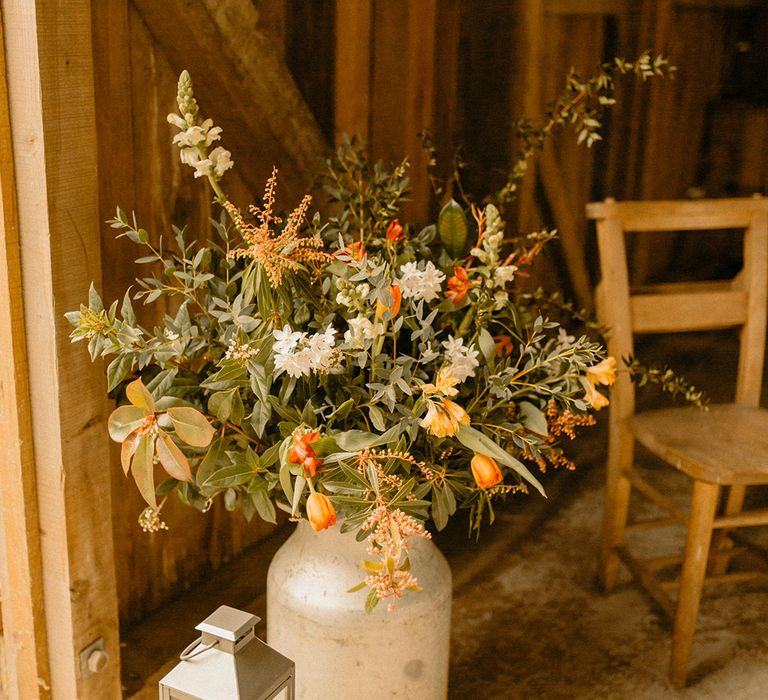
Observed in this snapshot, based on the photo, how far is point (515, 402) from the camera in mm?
1456

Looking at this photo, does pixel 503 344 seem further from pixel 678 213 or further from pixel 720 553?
pixel 720 553

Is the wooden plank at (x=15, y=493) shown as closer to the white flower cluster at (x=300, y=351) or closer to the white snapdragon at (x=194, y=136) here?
the white snapdragon at (x=194, y=136)

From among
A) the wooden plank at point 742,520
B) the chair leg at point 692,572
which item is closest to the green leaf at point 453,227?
the chair leg at point 692,572

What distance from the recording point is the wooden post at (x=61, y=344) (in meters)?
1.40

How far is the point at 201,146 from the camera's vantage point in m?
1.30

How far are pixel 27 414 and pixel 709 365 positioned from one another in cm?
353

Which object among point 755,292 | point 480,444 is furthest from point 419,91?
point 480,444

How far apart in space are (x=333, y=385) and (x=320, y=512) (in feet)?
0.79

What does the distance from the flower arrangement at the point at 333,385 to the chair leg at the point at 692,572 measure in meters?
0.68

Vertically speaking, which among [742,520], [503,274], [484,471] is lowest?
[742,520]

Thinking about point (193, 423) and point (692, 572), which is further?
point (692, 572)

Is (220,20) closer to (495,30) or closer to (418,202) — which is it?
(418,202)

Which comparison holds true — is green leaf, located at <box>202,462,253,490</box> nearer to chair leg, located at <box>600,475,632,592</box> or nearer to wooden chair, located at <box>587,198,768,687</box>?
wooden chair, located at <box>587,198,768,687</box>

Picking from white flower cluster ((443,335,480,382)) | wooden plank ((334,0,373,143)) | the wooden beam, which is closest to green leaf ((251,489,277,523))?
white flower cluster ((443,335,480,382))
